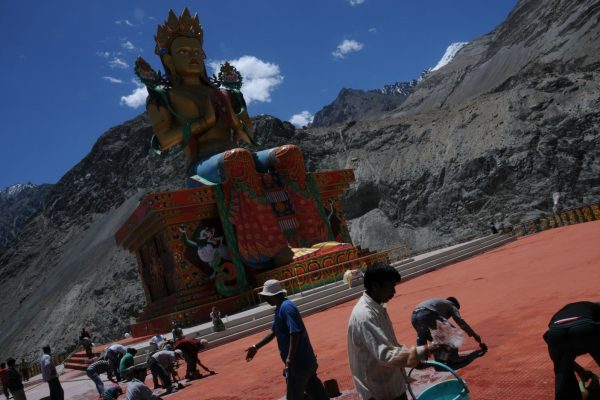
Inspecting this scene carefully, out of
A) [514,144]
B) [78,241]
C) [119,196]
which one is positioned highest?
[119,196]

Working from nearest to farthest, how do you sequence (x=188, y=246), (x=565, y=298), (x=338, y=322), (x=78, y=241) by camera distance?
1. (x=565, y=298)
2. (x=338, y=322)
3. (x=188, y=246)
4. (x=78, y=241)

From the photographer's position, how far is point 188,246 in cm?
1617

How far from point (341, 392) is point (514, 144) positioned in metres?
35.0

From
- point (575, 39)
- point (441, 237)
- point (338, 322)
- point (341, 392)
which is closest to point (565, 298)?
point (341, 392)

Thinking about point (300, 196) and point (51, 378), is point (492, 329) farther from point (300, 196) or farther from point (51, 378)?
point (300, 196)

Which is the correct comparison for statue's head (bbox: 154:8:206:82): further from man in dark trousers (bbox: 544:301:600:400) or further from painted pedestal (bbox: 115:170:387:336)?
man in dark trousers (bbox: 544:301:600:400)

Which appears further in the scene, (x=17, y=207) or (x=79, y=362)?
(x=17, y=207)

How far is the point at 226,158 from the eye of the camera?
660 inches

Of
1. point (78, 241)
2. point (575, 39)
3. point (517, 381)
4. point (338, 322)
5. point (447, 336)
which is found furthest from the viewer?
point (78, 241)

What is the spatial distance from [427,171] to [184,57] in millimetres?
27298

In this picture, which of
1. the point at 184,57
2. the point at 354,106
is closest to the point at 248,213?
the point at 184,57

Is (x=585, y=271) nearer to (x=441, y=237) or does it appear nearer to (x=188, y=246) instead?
(x=188, y=246)

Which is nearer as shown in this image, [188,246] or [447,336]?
[447,336]

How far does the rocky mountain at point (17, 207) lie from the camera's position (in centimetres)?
10057
